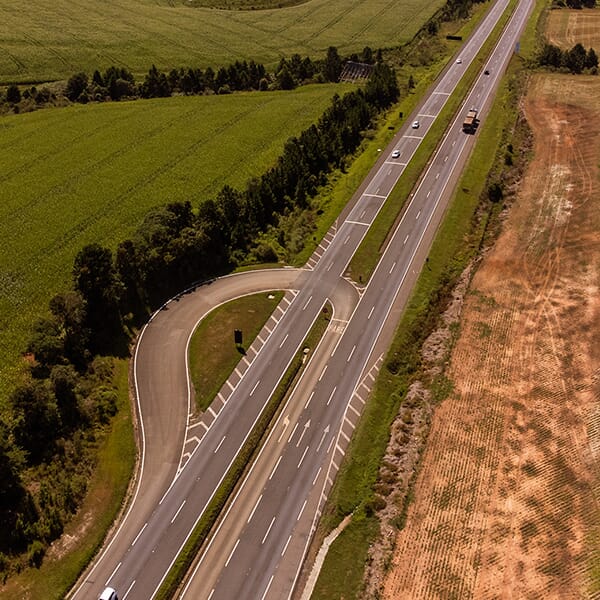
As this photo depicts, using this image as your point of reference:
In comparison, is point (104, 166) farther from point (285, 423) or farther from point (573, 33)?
point (573, 33)

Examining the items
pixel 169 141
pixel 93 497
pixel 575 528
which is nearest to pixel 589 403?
pixel 575 528

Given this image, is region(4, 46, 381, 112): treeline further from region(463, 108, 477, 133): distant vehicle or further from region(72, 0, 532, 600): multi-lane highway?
region(72, 0, 532, 600): multi-lane highway

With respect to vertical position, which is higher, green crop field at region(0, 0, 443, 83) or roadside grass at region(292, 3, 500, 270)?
green crop field at region(0, 0, 443, 83)

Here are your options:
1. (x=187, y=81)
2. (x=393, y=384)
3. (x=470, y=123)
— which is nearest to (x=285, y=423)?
(x=393, y=384)

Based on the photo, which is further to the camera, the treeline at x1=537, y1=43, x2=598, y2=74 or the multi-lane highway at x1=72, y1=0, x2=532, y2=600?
the treeline at x1=537, y1=43, x2=598, y2=74

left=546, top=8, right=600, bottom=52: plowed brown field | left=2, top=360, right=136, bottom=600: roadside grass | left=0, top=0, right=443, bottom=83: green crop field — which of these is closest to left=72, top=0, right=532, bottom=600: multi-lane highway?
left=2, top=360, right=136, bottom=600: roadside grass

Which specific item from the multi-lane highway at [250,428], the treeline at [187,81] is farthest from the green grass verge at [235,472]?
the treeline at [187,81]
